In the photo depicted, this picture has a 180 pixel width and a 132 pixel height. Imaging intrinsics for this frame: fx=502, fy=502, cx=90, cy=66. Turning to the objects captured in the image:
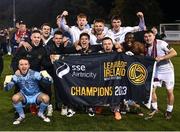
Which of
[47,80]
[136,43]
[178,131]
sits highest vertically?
[136,43]

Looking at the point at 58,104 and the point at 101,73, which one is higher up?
the point at 101,73

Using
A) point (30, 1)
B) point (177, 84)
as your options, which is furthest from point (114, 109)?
point (30, 1)

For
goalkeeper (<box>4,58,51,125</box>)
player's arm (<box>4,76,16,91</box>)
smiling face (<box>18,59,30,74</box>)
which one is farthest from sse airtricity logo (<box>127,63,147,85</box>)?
player's arm (<box>4,76,16,91</box>)

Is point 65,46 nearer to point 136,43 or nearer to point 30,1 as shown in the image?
point 136,43

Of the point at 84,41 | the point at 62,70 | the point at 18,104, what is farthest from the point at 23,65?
the point at 84,41

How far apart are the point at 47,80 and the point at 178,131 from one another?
2531 mm

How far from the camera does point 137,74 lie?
9.84 m

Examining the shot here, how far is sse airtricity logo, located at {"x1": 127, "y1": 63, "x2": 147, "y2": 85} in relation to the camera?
9812mm

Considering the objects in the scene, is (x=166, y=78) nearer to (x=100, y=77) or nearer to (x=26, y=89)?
(x=100, y=77)

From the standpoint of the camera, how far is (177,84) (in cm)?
1547

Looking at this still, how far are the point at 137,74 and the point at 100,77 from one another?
73 cm

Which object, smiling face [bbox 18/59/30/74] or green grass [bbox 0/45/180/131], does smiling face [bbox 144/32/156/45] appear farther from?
smiling face [bbox 18/59/30/74]

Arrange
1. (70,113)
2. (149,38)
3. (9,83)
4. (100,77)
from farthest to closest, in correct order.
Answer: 1. (70,113)
2. (100,77)
3. (149,38)
4. (9,83)

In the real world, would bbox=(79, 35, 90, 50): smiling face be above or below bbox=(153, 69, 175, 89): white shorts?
above
